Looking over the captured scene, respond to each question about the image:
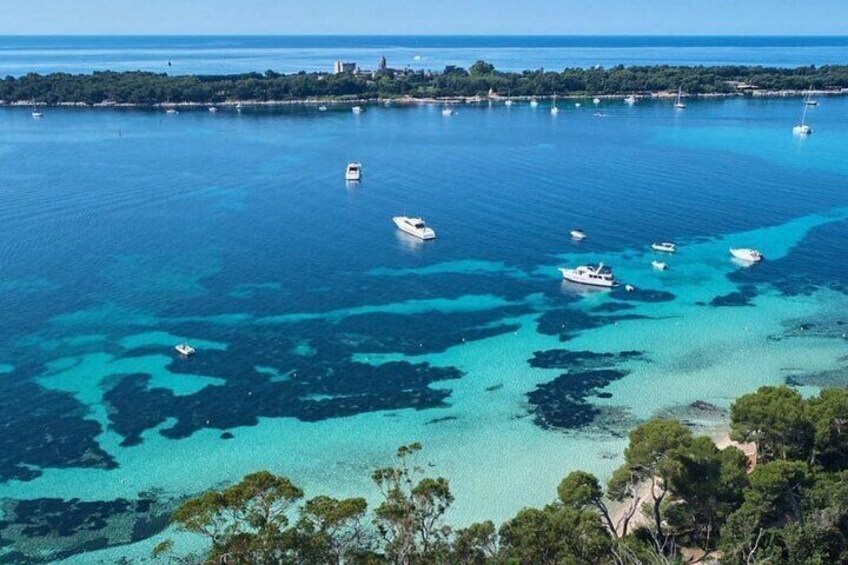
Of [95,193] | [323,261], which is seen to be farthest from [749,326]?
[95,193]

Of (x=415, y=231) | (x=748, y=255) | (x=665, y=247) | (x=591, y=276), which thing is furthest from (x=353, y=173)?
(x=748, y=255)

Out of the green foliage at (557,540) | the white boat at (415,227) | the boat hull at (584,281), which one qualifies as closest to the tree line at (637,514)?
the green foliage at (557,540)

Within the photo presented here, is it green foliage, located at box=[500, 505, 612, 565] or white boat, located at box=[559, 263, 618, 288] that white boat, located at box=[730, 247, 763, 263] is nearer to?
white boat, located at box=[559, 263, 618, 288]

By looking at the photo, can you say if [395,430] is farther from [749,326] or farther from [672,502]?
[749,326]

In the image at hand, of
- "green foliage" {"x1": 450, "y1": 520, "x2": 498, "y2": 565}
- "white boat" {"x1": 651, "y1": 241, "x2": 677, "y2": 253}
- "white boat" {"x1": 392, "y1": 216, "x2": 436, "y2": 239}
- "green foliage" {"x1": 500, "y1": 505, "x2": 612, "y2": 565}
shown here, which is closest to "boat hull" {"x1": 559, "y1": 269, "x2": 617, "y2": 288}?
"white boat" {"x1": 651, "y1": 241, "x2": 677, "y2": 253}

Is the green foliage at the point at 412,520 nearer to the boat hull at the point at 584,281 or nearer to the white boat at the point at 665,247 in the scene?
the boat hull at the point at 584,281

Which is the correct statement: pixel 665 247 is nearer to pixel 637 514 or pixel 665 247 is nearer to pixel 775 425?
pixel 775 425

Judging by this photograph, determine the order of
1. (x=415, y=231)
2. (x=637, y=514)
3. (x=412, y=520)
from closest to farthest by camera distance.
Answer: (x=412, y=520) < (x=637, y=514) < (x=415, y=231)
